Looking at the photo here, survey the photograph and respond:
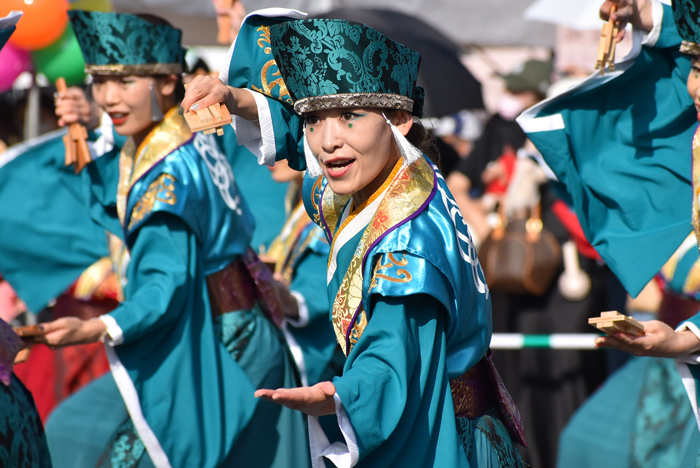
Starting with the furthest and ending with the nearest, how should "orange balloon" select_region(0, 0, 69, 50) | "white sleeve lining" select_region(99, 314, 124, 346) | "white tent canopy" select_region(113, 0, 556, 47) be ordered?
"white tent canopy" select_region(113, 0, 556, 47), "orange balloon" select_region(0, 0, 69, 50), "white sleeve lining" select_region(99, 314, 124, 346)

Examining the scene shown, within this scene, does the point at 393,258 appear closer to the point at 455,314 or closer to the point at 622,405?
the point at 455,314

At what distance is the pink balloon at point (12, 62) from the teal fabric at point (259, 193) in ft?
4.87

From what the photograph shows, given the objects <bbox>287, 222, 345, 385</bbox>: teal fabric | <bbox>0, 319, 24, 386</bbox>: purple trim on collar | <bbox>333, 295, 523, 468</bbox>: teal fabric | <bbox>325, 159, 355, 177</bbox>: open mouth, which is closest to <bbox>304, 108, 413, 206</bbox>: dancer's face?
<bbox>325, 159, 355, 177</bbox>: open mouth

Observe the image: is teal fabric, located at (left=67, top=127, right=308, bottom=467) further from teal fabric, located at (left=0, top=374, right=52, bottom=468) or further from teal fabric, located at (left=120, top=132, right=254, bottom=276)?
teal fabric, located at (left=0, top=374, right=52, bottom=468)

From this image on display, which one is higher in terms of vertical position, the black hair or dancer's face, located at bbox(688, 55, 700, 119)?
dancer's face, located at bbox(688, 55, 700, 119)

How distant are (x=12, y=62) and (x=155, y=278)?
103 inches

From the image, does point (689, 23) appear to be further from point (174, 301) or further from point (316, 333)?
point (316, 333)

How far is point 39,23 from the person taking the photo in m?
4.77

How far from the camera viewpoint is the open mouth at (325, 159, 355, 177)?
2.14m

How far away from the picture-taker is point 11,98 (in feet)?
22.6

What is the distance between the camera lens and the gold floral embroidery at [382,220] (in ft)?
6.89

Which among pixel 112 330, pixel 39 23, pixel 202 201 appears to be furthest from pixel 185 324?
pixel 39 23

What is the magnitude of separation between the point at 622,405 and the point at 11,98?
5.04 meters

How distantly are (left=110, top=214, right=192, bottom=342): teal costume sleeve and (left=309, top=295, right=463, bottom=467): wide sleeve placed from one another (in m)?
1.28
